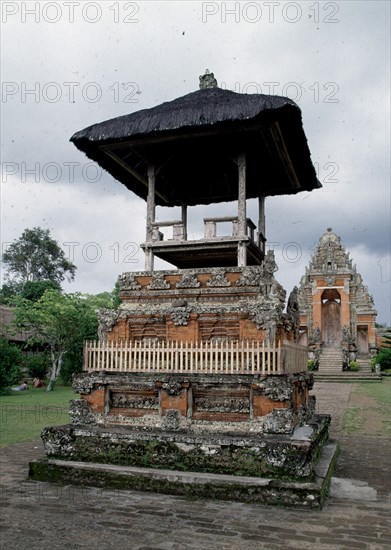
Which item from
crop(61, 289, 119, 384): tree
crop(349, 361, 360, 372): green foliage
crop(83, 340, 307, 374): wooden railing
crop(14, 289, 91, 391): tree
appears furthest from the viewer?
crop(349, 361, 360, 372): green foliage

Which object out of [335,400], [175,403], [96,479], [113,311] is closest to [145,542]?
[96,479]

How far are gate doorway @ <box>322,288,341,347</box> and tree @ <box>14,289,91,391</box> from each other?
754 inches

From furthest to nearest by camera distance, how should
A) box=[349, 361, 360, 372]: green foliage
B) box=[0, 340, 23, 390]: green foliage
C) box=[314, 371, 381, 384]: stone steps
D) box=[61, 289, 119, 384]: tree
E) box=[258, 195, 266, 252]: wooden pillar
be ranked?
box=[349, 361, 360, 372]: green foliage, box=[314, 371, 381, 384]: stone steps, box=[61, 289, 119, 384]: tree, box=[0, 340, 23, 390]: green foliage, box=[258, 195, 266, 252]: wooden pillar

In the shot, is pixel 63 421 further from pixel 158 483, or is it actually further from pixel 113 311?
pixel 158 483

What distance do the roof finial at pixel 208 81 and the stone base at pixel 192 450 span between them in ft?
22.3

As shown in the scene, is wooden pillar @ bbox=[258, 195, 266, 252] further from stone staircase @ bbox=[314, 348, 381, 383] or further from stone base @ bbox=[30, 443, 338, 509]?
stone staircase @ bbox=[314, 348, 381, 383]

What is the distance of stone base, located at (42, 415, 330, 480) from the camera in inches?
272

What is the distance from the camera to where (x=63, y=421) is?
14.3 m

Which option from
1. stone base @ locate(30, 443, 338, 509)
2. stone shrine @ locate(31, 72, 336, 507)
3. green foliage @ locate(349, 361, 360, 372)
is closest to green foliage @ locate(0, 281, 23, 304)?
green foliage @ locate(349, 361, 360, 372)

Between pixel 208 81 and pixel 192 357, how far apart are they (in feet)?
19.0

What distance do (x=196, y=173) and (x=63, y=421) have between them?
8.18m

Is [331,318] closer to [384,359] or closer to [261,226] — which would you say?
[384,359]

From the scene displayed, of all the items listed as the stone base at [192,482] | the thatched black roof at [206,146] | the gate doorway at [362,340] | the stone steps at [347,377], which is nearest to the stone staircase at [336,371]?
the stone steps at [347,377]

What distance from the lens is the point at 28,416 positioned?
51.9 ft
